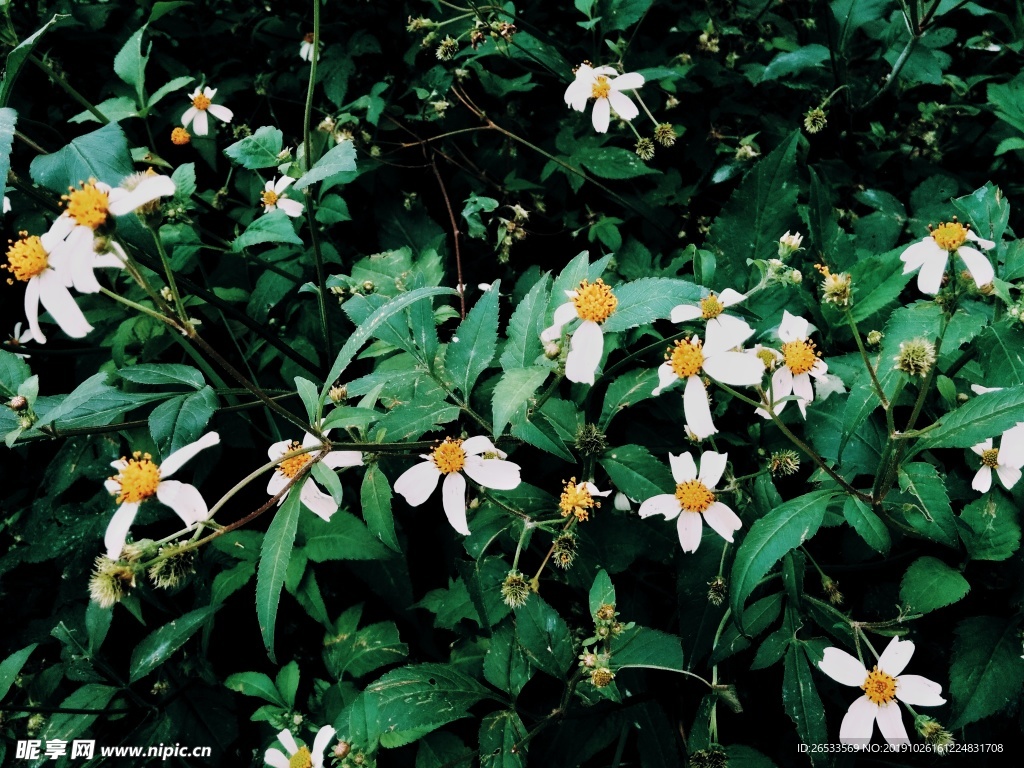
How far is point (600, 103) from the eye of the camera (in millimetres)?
2172

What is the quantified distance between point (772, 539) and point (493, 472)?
0.62 meters

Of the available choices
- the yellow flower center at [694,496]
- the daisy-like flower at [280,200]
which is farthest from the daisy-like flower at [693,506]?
the daisy-like flower at [280,200]

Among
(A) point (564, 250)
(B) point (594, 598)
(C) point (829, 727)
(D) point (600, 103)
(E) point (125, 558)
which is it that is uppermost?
(D) point (600, 103)

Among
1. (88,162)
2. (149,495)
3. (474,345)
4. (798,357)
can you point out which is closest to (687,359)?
(798,357)

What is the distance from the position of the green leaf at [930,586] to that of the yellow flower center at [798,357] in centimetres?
54

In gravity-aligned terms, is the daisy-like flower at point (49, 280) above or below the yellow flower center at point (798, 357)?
above

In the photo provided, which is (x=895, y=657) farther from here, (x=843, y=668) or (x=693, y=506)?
(x=693, y=506)

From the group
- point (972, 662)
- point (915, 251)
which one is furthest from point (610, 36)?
point (972, 662)

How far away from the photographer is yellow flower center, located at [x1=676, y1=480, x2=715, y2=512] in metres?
1.60

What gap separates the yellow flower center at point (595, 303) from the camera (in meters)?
1.45

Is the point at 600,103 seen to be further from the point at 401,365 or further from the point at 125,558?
the point at 125,558

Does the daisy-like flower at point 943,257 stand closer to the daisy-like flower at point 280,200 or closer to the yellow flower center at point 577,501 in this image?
the yellow flower center at point 577,501

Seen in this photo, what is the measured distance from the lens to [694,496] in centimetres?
160

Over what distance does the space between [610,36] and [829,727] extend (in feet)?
8.76
